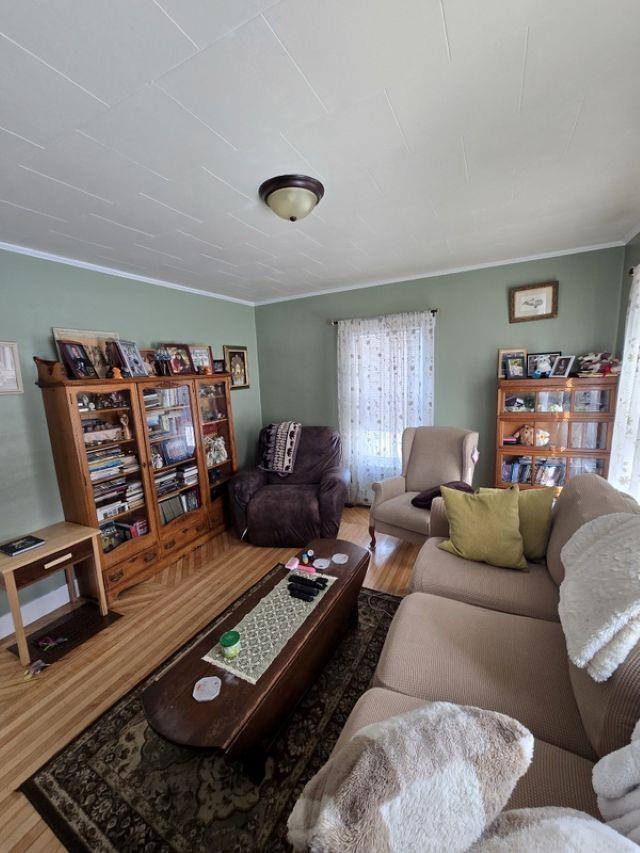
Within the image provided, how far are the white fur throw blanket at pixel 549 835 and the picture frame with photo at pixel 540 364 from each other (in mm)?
2794

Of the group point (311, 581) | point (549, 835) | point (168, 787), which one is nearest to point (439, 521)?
point (311, 581)

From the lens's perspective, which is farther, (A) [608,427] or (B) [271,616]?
(A) [608,427]

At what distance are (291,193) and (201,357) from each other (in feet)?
7.00

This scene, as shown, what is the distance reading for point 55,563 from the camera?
197 cm

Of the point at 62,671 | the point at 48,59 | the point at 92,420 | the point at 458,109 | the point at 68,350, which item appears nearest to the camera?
the point at 48,59

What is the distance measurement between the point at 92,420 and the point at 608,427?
375 cm

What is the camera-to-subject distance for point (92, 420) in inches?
93.9

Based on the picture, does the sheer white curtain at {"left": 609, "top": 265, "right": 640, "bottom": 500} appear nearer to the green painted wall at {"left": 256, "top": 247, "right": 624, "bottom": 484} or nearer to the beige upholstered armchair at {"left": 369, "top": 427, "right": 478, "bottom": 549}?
A: the green painted wall at {"left": 256, "top": 247, "right": 624, "bottom": 484}

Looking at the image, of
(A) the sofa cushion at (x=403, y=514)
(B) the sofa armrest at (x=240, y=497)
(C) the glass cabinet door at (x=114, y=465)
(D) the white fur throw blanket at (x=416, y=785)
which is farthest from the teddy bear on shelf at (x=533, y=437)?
(C) the glass cabinet door at (x=114, y=465)

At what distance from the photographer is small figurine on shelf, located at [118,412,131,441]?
8.30ft

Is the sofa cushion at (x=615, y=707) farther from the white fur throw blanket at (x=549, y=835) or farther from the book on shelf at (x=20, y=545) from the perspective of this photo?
the book on shelf at (x=20, y=545)

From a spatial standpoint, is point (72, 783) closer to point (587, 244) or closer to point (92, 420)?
point (92, 420)

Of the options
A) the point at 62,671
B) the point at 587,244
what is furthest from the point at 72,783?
the point at 587,244

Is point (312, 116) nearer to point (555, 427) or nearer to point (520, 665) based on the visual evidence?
point (520, 665)
